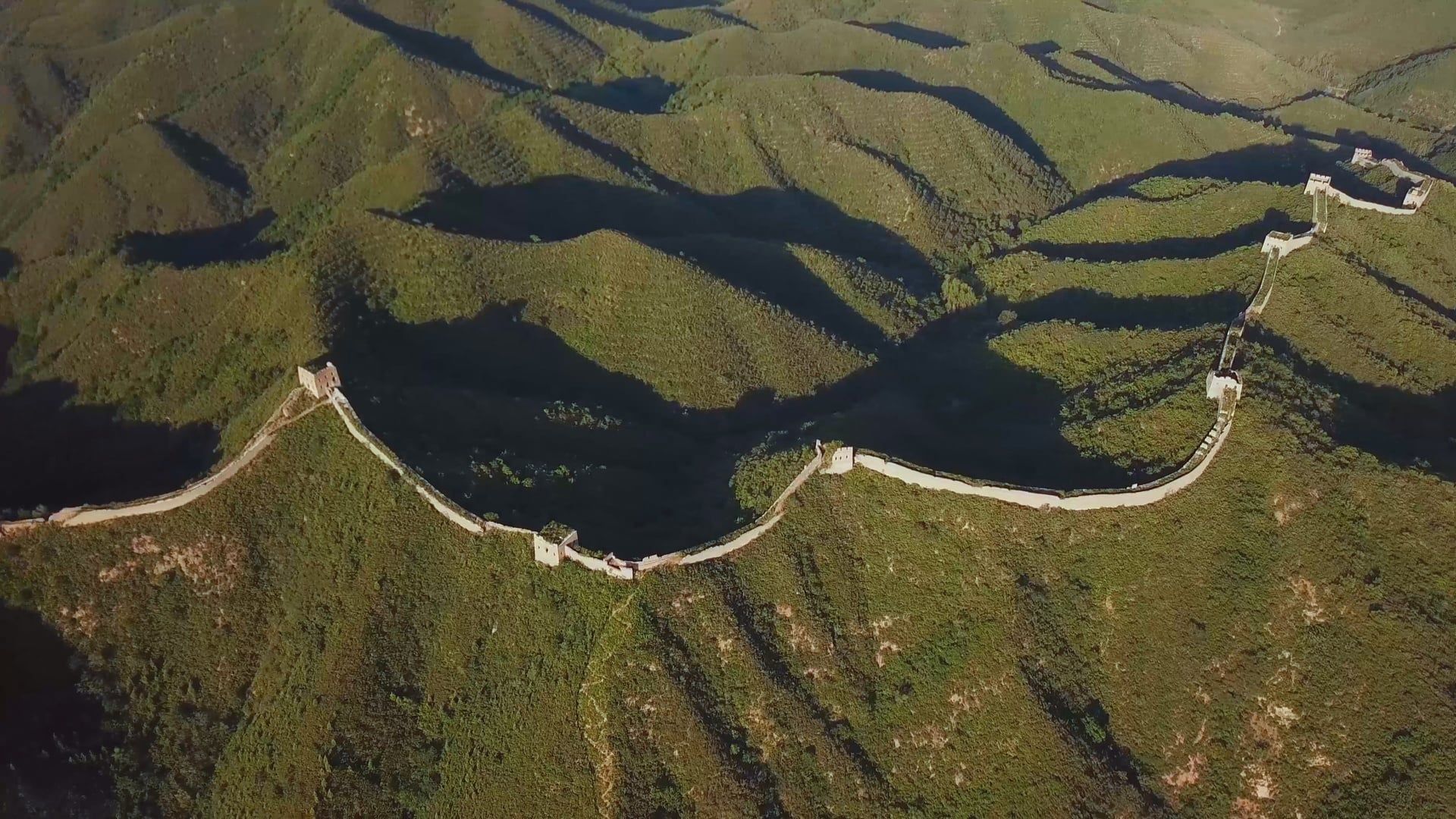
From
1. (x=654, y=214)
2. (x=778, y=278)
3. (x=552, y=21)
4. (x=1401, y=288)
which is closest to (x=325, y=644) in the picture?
(x=778, y=278)

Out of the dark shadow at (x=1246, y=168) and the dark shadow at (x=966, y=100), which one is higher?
the dark shadow at (x=1246, y=168)

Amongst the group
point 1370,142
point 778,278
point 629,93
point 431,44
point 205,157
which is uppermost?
point 1370,142

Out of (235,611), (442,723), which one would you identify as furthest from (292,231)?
(442,723)

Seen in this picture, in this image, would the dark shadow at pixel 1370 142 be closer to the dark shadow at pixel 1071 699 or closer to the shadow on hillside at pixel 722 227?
the shadow on hillside at pixel 722 227

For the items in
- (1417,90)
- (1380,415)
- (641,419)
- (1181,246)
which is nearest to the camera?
(1380,415)

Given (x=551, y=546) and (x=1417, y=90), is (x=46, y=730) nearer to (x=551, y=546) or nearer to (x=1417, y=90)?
(x=551, y=546)

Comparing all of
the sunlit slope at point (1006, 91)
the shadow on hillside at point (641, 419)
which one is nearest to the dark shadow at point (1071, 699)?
the shadow on hillside at point (641, 419)
